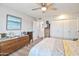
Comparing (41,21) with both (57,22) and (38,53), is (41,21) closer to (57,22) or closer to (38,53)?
(57,22)

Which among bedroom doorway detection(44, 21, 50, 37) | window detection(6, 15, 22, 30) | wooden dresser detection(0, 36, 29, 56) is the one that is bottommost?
wooden dresser detection(0, 36, 29, 56)

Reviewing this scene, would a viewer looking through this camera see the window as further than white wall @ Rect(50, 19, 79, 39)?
No

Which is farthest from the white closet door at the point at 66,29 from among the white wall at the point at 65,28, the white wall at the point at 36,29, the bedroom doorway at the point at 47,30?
the white wall at the point at 36,29

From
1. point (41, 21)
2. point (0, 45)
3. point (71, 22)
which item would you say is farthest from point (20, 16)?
point (71, 22)

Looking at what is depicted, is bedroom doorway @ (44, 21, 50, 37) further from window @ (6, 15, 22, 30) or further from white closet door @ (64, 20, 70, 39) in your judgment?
window @ (6, 15, 22, 30)

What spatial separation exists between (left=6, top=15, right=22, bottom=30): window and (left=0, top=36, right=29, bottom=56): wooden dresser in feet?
1.07

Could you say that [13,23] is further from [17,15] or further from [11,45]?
[11,45]

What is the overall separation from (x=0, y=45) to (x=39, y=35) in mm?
881

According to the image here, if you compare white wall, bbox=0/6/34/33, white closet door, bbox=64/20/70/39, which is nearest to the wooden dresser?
white wall, bbox=0/6/34/33

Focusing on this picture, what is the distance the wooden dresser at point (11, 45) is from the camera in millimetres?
1971

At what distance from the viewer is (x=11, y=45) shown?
7.24 ft

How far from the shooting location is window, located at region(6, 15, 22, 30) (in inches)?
77.8

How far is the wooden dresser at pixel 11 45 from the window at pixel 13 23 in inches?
12.8

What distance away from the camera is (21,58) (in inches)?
39.1
